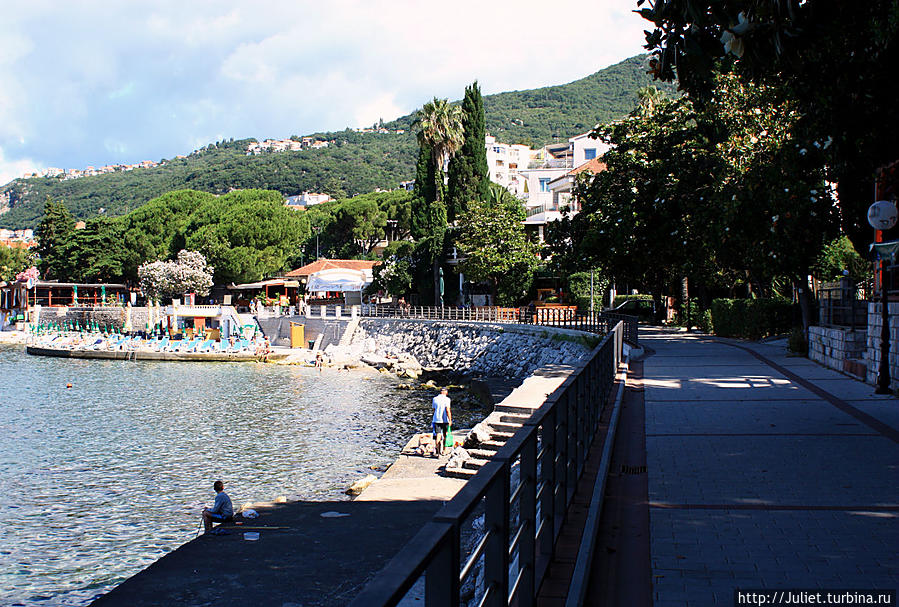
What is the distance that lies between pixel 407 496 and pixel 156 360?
155 ft

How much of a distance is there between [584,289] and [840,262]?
21.1 metres

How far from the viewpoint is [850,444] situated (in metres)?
9.77

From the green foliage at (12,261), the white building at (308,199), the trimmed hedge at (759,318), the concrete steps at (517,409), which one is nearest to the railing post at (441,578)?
the concrete steps at (517,409)

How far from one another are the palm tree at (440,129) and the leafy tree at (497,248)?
882 centimetres

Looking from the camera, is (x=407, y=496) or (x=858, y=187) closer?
(x=407, y=496)

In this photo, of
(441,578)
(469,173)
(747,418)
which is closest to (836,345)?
(747,418)

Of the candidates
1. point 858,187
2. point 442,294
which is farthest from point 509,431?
point 442,294

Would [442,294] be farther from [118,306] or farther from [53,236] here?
[53,236]

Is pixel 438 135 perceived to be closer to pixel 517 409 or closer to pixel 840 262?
pixel 840 262

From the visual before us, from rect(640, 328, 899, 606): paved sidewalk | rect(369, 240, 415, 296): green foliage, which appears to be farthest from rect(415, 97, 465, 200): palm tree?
rect(640, 328, 899, 606): paved sidewalk

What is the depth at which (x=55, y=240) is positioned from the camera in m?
85.2

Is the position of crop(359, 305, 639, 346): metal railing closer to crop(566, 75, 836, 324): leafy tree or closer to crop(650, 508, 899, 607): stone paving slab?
crop(566, 75, 836, 324): leafy tree

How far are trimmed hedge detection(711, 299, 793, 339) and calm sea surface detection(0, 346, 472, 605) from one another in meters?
13.9

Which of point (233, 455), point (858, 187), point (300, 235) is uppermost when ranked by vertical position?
point (300, 235)
